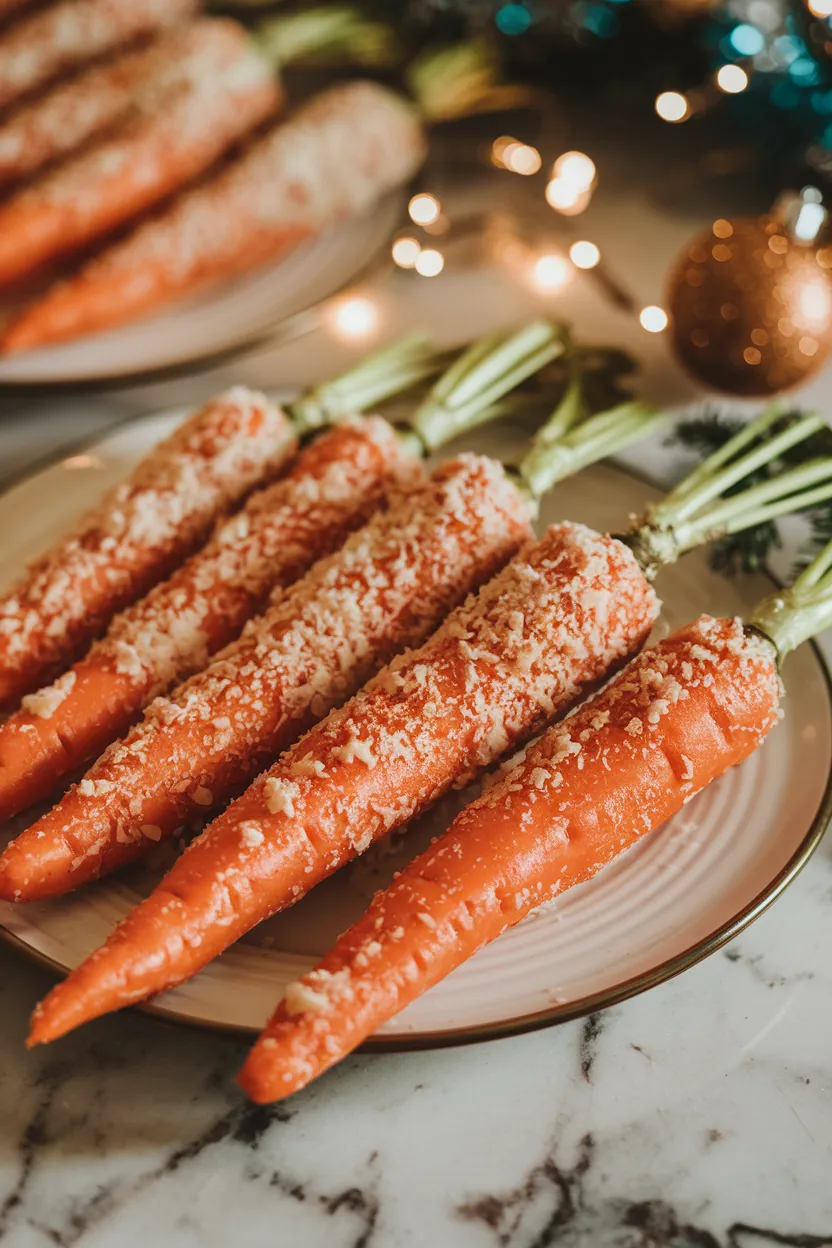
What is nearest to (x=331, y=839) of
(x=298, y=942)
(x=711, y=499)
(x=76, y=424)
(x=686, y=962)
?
(x=298, y=942)

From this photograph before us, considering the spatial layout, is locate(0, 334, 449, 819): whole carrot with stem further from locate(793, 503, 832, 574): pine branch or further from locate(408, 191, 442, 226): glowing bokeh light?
locate(408, 191, 442, 226): glowing bokeh light

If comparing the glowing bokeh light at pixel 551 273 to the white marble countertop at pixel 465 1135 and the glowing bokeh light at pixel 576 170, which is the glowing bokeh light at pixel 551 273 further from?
the white marble countertop at pixel 465 1135

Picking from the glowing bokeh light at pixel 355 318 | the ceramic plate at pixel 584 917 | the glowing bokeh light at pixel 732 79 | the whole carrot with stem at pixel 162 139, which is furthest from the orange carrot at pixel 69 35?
the ceramic plate at pixel 584 917

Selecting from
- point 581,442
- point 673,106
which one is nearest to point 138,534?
point 581,442

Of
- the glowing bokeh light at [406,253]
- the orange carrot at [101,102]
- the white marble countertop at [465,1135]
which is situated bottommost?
the white marble countertop at [465,1135]

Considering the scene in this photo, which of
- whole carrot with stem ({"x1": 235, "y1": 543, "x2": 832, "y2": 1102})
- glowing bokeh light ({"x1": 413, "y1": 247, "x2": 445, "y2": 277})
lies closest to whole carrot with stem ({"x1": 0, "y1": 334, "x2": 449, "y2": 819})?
whole carrot with stem ({"x1": 235, "y1": 543, "x2": 832, "y2": 1102})
